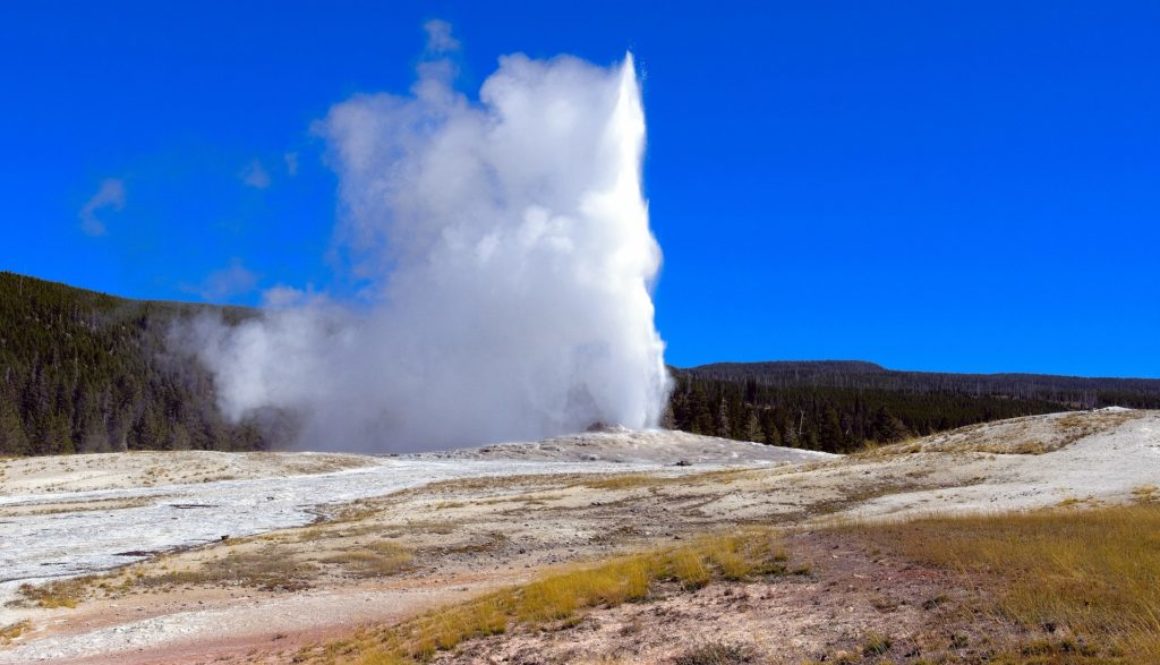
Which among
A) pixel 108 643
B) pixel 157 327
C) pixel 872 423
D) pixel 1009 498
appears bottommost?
pixel 108 643

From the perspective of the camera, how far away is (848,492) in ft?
101

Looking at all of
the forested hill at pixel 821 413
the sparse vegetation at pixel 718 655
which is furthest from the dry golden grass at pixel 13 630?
the forested hill at pixel 821 413

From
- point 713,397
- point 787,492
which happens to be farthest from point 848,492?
point 713,397

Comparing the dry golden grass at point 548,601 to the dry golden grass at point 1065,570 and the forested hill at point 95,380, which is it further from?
the forested hill at point 95,380

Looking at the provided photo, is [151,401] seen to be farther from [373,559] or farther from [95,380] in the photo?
[373,559]

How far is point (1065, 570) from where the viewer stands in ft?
39.8

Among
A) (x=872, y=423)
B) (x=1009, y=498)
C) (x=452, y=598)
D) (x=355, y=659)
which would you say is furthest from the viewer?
(x=872, y=423)

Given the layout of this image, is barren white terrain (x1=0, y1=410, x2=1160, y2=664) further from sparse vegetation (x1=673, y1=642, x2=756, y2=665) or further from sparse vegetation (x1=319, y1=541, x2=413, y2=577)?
sparse vegetation (x1=673, y1=642, x2=756, y2=665)

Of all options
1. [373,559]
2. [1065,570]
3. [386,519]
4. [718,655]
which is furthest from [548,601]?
[386,519]

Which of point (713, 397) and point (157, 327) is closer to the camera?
point (713, 397)

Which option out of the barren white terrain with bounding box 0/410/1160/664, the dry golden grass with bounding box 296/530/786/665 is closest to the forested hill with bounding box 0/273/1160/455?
the barren white terrain with bounding box 0/410/1160/664

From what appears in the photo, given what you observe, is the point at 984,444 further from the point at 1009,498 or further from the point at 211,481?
the point at 211,481

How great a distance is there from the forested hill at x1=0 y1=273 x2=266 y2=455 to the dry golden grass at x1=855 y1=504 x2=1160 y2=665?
10752cm

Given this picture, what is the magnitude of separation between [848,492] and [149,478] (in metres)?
39.4
